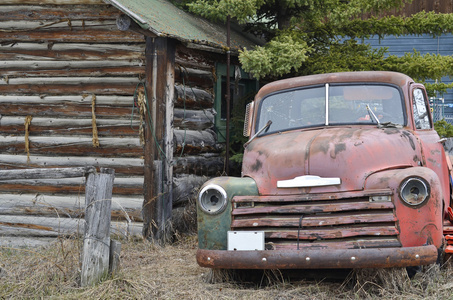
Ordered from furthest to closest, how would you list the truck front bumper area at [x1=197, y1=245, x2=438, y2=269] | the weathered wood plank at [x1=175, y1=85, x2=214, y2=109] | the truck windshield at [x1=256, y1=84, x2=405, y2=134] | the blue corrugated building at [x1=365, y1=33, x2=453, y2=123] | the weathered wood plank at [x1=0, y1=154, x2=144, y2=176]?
the blue corrugated building at [x1=365, y1=33, x2=453, y2=123], the weathered wood plank at [x1=175, y1=85, x2=214, y2=109], the weathered wood plank at [x1=0, y1=154, x2=144, y2=176], the truck windshield at [x1=256, y1=84, x2=405, y2=134], the truck front bumper area at [x1=197, y1=245, x2=438, y2=269]

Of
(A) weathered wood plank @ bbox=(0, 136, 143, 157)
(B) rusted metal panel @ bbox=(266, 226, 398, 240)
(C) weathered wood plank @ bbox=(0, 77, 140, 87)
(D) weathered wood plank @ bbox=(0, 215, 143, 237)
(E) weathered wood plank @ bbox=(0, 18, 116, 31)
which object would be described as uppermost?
(E) weathered wood plank @ bbox=(0, 18, 116, 31)

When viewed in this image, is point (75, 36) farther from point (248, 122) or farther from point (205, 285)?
point (205, 285)

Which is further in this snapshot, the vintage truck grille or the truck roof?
the truck roof

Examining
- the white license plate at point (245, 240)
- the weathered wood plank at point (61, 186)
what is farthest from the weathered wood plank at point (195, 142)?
the white license plate at point (245, 240)

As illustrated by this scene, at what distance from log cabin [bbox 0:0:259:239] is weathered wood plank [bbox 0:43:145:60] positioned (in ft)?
0.05

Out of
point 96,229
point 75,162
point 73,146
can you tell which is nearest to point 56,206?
point 75,162

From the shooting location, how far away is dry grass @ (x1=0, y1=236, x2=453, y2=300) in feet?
17.3

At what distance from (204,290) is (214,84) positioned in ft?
17.1

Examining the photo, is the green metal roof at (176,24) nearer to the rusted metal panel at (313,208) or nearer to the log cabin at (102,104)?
the log cabin at (102,104)

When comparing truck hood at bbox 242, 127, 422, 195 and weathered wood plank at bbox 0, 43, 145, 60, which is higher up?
weathered wood plank at bbox 0, 43, 145, 60

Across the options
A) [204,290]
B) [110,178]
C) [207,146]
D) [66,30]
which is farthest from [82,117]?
[204,290]

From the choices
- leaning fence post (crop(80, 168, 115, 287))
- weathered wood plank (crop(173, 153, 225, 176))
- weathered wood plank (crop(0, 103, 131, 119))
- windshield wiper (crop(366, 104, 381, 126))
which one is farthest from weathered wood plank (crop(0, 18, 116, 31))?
Answer: windshield wiper (crop(366, 104, 381, 126))

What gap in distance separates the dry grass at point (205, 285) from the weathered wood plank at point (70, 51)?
3.53 meters

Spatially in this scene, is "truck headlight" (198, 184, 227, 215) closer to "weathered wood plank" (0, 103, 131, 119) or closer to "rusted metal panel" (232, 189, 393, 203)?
"rusted metal panel" (232, 189, 393, 203)
